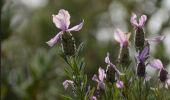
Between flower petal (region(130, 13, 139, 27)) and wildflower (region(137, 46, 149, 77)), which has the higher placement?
flower petal (region(130, 13, 139, 27))

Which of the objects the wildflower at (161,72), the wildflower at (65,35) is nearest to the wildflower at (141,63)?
the wildflower at (161,72)

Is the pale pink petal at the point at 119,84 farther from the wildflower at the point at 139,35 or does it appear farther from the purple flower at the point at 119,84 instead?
the wildflower at the point at 139,35

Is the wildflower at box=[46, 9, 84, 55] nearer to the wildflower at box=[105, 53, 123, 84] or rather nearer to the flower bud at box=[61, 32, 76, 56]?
the flower bud at box=[61, 32, 76, 56]

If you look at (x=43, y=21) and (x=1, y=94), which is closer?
(x=1, y=94)

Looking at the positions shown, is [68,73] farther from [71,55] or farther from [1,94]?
[1,94]

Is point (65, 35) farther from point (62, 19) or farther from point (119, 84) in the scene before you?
point (119, 84)

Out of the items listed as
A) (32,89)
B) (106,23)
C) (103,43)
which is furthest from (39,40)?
(32,89)

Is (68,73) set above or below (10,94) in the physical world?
below

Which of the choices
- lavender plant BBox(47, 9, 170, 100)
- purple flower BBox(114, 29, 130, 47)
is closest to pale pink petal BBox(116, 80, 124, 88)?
lavender plant BBox(47, 9, 170, 100)
